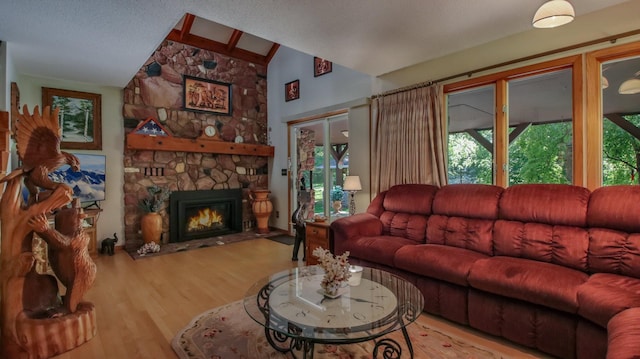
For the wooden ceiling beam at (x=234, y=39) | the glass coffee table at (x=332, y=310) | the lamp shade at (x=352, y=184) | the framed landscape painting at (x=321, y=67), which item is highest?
the wooden ceiling beam at (x=234, y=39)

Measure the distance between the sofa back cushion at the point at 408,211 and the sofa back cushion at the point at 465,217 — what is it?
0.30ft

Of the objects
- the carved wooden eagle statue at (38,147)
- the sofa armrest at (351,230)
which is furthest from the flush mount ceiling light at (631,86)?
the carved wooden eagle statue at (38,147)

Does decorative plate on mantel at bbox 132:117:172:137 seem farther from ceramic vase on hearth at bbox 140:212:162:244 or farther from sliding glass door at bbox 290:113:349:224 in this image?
sliding glass door at bbox 290:113:349:224

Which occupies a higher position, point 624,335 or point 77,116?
point 77,116

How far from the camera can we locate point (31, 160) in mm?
2047

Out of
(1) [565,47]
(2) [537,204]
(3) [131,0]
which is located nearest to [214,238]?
(3) [131,0]

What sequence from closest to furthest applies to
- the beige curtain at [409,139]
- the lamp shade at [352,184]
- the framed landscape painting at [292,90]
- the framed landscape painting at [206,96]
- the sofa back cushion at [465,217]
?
the sofa back cushion at [465,217] → the beige curtain at [409,139] → the lamp shade at [352,184] → the framed landscape painting at [206,96] → the framed landscape painting at [292,90]

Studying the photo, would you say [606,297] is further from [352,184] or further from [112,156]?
[112,156]

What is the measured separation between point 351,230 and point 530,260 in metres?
1.54

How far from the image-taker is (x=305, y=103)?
5336 millimetres

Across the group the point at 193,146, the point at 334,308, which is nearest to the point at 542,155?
the point at 334,308

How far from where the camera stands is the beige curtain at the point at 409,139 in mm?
3461

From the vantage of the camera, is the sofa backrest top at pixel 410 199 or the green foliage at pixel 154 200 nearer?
the sofa backrest top at pixel 410 199

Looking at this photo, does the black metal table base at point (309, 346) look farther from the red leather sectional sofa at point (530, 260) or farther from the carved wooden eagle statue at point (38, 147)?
the carved wooden eagle statue at point (38, 147)
